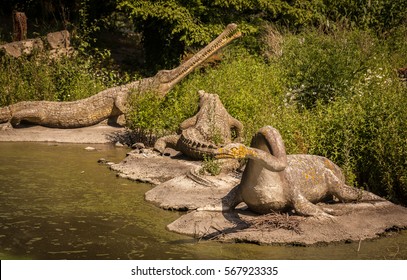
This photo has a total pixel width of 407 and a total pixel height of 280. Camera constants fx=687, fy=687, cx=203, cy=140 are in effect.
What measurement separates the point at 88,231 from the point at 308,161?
8.93ft

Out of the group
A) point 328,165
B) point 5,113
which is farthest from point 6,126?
point 328,165

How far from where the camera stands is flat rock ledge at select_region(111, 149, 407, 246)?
7398 millimetres

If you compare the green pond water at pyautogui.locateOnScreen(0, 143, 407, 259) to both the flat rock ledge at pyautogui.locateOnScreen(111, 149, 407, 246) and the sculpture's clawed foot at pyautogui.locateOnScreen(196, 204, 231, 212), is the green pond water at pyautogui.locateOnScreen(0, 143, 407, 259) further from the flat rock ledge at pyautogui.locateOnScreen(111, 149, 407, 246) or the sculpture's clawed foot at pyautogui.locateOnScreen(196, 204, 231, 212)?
the sculpture's clawed foot at pyautogui.locateOnScreen(196, 204, 231, 212)

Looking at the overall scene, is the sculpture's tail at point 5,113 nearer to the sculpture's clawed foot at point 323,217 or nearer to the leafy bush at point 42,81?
the leafy bush at point 42,81

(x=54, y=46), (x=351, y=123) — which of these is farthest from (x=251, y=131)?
(x=54, y=46)

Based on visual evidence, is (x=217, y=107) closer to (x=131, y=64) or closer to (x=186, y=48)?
(x=186, y=48)

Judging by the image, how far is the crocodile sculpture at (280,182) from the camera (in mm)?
7523

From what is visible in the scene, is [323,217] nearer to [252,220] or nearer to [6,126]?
[252,220]

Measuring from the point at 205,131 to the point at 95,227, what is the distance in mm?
4378

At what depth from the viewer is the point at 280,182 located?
25.6 feet

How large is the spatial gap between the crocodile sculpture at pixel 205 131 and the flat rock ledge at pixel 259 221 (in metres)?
1.79

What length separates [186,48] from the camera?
824 inches

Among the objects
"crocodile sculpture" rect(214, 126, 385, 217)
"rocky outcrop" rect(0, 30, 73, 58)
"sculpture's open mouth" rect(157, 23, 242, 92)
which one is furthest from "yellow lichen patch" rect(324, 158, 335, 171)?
"rocky outcrop" rect(0, 30, 73, 58)

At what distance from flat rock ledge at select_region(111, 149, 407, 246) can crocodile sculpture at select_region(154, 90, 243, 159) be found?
179 cm
